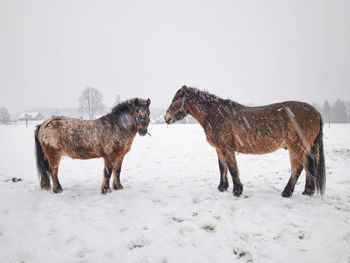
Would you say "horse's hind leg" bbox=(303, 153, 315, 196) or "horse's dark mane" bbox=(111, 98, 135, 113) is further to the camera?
"horse's dark mane" bbox=(111, 98, 135, 113)

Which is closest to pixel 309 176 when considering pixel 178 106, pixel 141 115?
pixel 178 106

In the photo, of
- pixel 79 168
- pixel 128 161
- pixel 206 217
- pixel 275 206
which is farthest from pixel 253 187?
pixel 79 168

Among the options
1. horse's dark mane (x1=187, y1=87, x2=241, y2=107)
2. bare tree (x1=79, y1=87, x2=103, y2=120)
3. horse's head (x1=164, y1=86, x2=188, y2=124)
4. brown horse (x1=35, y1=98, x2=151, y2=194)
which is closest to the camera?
brown horse (x1=35, y1=98, x2=151, y2=194)

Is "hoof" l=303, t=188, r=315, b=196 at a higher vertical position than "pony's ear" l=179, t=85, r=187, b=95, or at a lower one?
lower

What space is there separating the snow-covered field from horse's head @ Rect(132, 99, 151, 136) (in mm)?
1616

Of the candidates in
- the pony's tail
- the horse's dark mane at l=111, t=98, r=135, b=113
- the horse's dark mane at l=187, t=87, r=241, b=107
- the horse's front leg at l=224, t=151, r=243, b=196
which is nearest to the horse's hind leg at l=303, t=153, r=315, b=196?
the horse's front leg at l=224, t=151, r=243, b=196

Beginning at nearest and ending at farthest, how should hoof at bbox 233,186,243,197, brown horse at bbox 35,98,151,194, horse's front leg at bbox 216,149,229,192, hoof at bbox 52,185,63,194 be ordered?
hoof at bbox 233,186,243,197 < brown horse at bbox 35,98,151,194 < hoof at bbox 52,185,63,194 < horse's front leg at bbox 216,149,229,192

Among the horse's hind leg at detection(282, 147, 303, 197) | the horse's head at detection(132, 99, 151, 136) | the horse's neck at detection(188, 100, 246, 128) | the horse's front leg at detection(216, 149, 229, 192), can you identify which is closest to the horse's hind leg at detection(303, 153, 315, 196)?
the horse's hind leg at detection(282, 147, 303, 197)

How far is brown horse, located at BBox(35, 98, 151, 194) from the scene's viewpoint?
4.34m

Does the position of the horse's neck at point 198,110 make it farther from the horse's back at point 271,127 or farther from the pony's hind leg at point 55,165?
the pony's hind leg at point 55,165

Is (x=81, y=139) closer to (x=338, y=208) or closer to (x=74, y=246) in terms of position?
(x=74, y=246)

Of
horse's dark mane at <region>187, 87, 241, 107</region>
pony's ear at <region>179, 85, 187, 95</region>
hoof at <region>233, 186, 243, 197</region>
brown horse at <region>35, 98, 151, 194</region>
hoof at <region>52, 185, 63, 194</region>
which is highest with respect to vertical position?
pony's ear at <region>179, 85, 187, 95</region>

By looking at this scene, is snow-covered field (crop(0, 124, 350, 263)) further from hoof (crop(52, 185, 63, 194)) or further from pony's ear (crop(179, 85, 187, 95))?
pony's ear (crop(179, 85, 187, 95))

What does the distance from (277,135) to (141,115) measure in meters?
3.19
